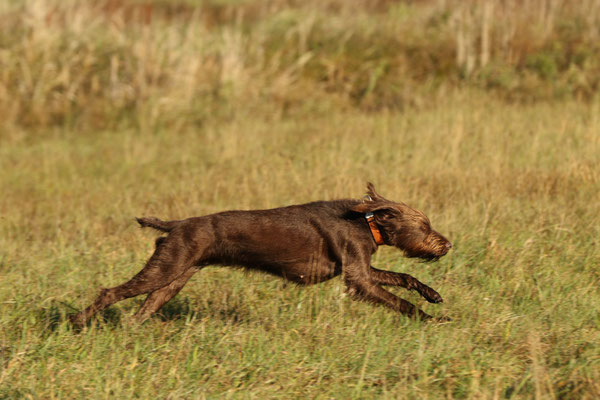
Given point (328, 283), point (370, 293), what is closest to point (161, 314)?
point (328, 283)

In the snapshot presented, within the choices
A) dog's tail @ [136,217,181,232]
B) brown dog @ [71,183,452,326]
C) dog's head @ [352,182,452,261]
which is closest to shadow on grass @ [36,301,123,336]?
brown dog @ [71,183,452,326]

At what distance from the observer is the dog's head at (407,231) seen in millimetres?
4949

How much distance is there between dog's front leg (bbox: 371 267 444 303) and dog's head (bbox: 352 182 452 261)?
9.1 inches

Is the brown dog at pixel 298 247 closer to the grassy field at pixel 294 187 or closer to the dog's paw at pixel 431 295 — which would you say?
the dog's paw at pixel 431 295

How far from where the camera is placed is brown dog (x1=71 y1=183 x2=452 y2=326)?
4.65 metres

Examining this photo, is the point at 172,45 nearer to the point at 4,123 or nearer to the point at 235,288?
the point at 4,123

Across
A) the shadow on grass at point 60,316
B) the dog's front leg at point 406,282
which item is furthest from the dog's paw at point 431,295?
the shadow on grass at point 60,316

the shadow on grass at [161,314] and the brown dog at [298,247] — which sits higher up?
the brown dog at [298,247]

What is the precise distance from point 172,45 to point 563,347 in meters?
9.76

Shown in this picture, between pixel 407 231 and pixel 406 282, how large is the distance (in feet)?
1.13

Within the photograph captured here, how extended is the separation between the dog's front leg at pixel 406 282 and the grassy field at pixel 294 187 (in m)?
0.21

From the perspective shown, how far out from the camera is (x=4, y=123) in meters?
11.5

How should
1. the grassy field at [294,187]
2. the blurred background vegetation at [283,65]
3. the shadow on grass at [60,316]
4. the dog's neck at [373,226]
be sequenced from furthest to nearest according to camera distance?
1. the blurred background vegetation at [283,65]
2. the dog's neck at [373,226]
3. the shadow on grass at [60,316]
4. the grassy field at [294,187]

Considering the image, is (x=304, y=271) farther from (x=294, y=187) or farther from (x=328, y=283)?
(x=294, y=187)
